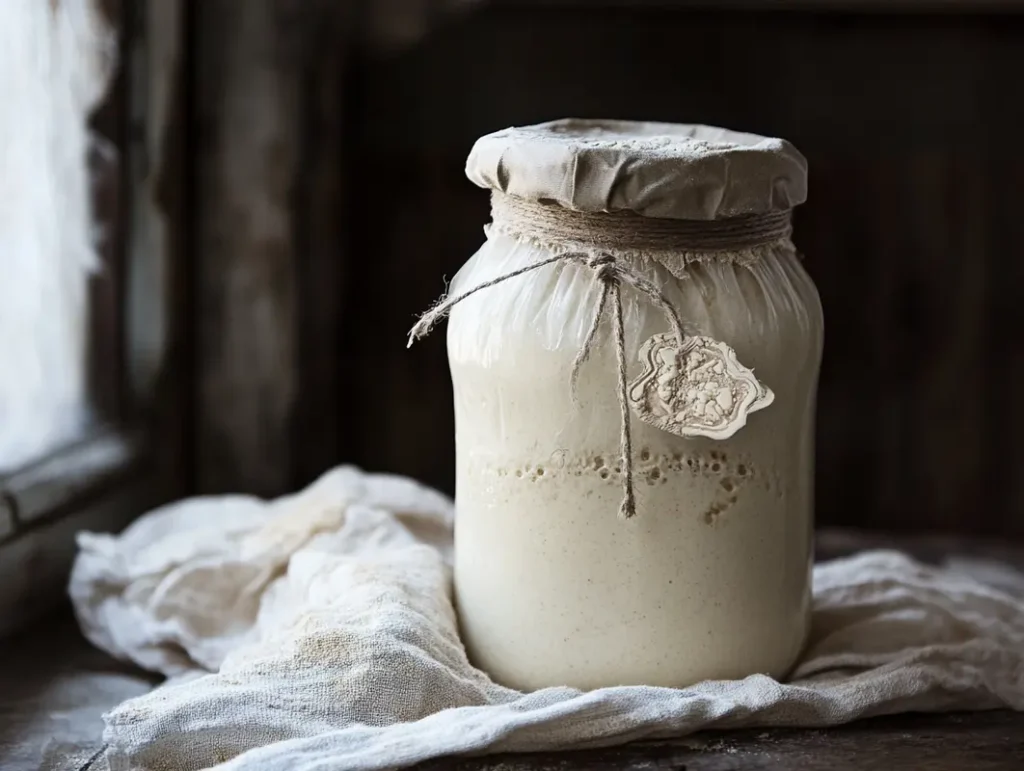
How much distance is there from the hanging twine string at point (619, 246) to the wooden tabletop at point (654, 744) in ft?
0.47

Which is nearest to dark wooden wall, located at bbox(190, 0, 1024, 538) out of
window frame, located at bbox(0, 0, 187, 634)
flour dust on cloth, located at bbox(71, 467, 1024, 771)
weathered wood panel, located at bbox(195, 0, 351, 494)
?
weathered wood panel, located at bbox(195, 0, 351, 494)

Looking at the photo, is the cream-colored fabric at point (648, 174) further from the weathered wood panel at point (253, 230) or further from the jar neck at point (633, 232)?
the weathered wood panel at point (253, 230)

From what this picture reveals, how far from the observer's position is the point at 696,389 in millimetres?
789

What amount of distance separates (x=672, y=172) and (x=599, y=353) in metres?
0.11

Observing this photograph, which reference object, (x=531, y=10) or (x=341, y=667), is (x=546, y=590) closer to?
(x=341, y=667)

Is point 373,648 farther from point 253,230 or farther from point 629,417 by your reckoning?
point 253,230

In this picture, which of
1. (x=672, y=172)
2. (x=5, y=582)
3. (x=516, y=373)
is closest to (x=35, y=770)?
(x=5, y=582)

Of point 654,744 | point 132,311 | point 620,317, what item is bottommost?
point 654,744

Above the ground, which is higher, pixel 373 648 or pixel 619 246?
pixel 619 246

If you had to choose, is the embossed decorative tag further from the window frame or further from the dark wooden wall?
the dark wooden wall

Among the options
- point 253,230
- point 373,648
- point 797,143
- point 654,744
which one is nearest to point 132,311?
point 253,230

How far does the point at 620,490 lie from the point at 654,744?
0.15 m

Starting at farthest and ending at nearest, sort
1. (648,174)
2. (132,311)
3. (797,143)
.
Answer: (797,143) < (132,311) < (648,174)

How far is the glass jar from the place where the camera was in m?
0.80
